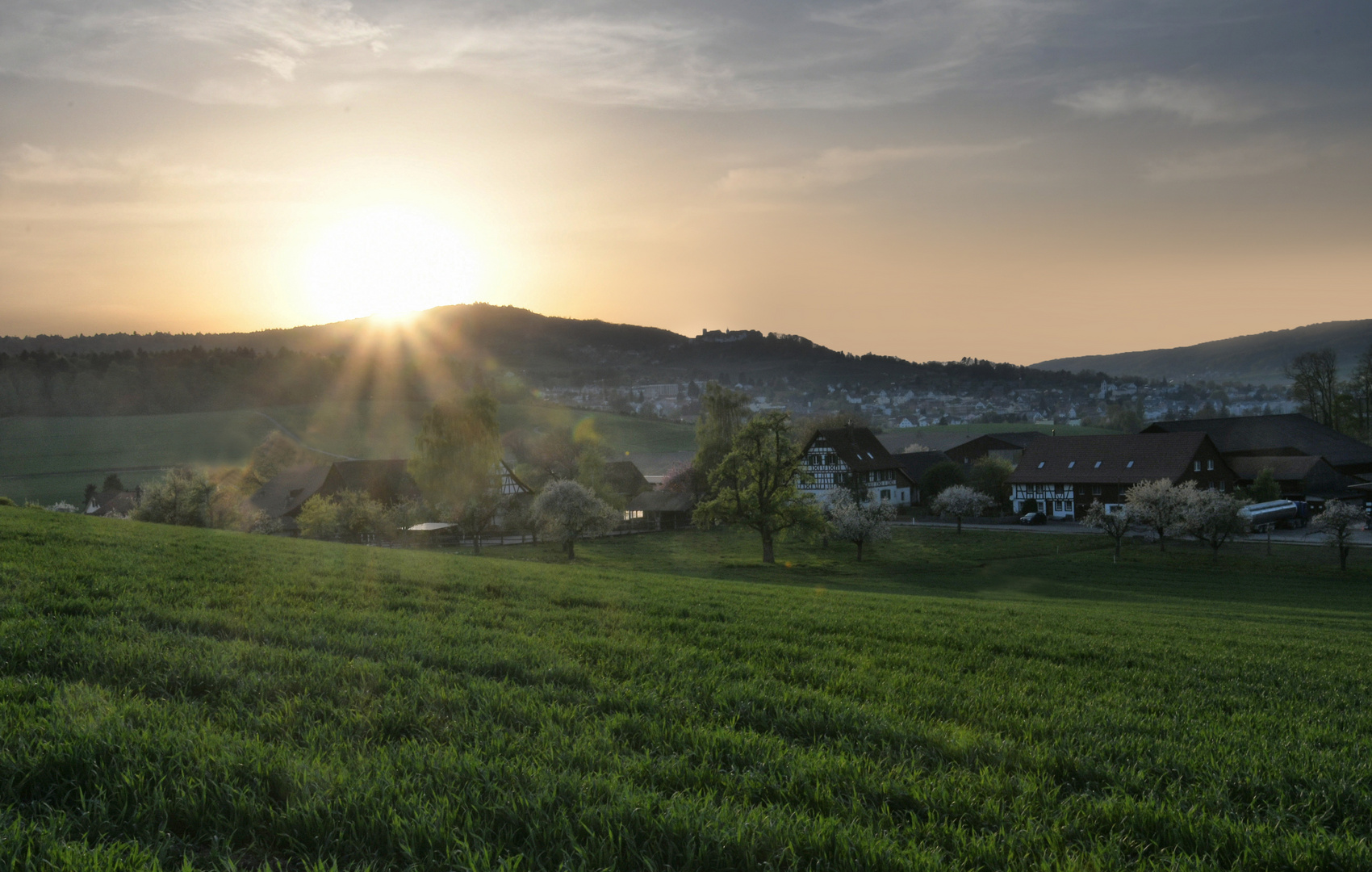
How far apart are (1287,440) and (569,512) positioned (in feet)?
255

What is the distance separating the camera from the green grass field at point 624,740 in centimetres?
341

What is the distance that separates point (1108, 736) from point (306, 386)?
151 m

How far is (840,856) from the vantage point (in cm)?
329

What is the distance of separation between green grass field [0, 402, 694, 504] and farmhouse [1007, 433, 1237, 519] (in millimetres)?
60622

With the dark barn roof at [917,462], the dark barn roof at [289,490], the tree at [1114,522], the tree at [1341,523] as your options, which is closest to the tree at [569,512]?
Result: the tree at [1114,522]

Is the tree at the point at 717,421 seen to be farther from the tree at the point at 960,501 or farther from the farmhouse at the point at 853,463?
the tree at the point at 960,501

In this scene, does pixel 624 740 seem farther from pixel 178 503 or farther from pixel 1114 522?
pixel 178 503

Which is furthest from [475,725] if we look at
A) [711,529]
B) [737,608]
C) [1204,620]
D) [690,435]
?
[690,435]

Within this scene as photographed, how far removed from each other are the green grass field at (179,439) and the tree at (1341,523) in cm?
8662

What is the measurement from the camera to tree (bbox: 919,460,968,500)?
8300 centimetres

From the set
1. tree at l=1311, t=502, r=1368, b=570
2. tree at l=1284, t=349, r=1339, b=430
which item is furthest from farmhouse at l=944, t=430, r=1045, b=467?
tree at l=1311, t=502, r=1368, b=570

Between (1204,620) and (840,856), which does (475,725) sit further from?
(1204,620)

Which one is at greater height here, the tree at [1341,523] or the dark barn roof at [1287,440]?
the dark barn roof at [1287,440]

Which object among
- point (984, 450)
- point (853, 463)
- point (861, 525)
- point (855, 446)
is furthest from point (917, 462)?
point (861, 525)
